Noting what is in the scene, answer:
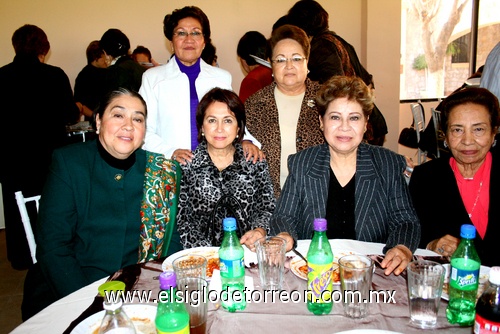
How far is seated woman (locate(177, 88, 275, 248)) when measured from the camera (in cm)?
208

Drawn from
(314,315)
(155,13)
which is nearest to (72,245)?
(314,315)

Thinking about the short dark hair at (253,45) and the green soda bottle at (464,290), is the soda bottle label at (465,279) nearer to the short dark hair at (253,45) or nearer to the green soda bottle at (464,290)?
the green soda bottle at (464,290)

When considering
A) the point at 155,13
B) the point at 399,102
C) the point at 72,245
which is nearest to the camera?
the point at 72,245

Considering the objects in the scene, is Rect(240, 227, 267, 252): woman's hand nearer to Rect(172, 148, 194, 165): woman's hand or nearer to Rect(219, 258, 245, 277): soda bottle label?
Rect(219, 258, 245, 277): soda bottle label

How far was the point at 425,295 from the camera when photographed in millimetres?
1186

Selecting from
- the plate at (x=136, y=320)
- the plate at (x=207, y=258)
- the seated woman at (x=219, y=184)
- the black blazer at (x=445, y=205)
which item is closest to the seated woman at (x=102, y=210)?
the seated woman at (x=219, y=184)

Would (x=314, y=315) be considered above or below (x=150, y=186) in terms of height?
below

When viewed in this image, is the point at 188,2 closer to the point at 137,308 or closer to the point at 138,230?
the point at 138,230

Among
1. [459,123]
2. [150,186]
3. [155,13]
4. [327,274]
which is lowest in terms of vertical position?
[327,274]

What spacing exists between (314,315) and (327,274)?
0.13 m

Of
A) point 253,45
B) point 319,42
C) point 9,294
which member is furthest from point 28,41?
point 319,42

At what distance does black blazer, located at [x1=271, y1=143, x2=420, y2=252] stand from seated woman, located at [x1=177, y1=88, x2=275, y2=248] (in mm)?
179

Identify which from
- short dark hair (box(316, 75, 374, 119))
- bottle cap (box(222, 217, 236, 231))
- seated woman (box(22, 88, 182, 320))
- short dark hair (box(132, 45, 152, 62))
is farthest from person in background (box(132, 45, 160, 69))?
bottle cap (box(222, 217, 236, 231))

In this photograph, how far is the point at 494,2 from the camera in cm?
647
